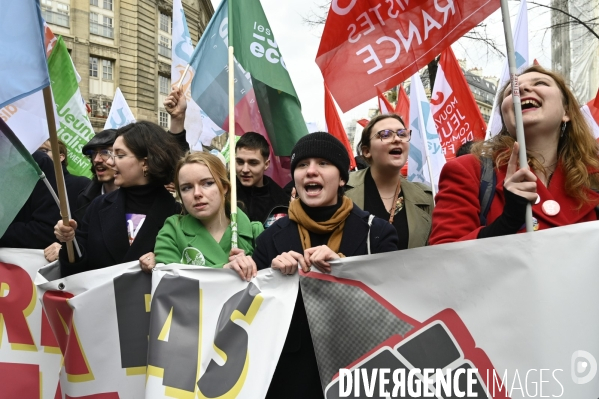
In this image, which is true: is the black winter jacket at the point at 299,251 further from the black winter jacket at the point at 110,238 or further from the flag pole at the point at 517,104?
the black winter jacket at the point at 110,238

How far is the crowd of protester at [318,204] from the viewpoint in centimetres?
257

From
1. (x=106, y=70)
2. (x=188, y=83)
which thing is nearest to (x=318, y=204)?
(x=188, y=83)

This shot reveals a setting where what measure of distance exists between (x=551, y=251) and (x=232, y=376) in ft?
4.65

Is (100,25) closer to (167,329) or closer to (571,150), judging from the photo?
(167,329)

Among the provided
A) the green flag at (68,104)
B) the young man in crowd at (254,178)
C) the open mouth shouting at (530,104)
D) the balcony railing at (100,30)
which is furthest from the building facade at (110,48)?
the open mouth shouting at (530,104)

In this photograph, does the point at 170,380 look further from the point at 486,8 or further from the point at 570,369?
the point at 486,8

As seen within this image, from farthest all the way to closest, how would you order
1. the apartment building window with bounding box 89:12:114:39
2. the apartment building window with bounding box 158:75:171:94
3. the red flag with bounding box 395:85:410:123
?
the apartment building window with bounding box 158:75:171:94 → the apartment building window with bounding box 89:12:114:39 → the red flag with bounding box 395:85:410:123

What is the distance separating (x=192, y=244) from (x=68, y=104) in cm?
410

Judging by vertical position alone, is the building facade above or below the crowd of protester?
above

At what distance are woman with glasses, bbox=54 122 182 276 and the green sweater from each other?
0.25 metres

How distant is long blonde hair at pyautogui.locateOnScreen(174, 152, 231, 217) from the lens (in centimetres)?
325

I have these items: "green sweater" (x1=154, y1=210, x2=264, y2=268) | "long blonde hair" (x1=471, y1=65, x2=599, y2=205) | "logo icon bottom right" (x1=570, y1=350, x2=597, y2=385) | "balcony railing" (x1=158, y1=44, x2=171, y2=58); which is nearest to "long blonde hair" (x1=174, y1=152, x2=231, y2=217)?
"green sweater" (x1=154, y1=210, x2=264, y2=268)

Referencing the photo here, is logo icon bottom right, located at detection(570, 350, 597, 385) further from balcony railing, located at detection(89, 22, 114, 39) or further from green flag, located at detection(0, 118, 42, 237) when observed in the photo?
balcony railing, located at detection(89, 22, 114, 39)

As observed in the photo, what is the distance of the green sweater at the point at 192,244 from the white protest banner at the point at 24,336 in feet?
3.21
